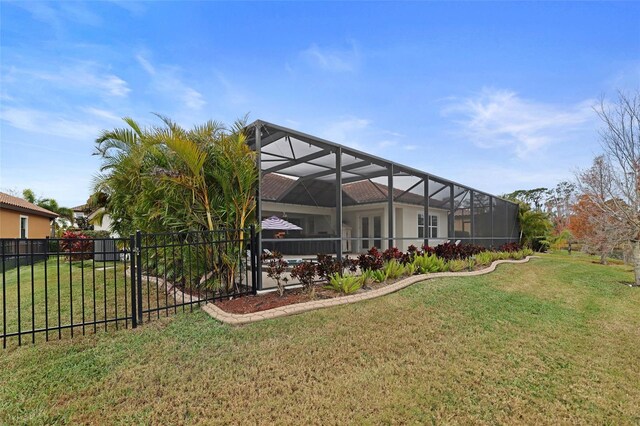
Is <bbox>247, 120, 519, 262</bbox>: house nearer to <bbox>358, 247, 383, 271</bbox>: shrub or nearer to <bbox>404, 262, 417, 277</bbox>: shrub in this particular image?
<bbox>358, 247, 383, 271</bbox>: shrub

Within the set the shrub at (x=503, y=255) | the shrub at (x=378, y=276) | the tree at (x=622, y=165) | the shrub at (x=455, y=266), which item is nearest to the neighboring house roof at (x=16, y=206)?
the shrub at (x=378, y=276)

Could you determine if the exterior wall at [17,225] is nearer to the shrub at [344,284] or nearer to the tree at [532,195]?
the shrub at [344,284]

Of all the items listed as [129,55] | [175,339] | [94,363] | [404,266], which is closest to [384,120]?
[404,266]

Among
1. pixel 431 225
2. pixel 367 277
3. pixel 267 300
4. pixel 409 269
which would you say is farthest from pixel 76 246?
pixel 431 225

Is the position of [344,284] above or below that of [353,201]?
below

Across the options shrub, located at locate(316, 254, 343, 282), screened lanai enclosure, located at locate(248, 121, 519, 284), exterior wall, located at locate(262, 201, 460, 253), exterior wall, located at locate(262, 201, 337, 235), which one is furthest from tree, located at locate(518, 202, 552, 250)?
shrub, located at locate(316, 254, 343, 282)

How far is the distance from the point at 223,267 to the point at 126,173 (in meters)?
4.26

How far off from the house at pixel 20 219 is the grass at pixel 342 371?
1815cm

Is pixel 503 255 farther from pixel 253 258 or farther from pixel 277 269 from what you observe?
pixel 253 258

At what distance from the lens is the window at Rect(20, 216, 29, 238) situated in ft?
59.9

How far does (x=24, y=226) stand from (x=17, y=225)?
39.6 inches

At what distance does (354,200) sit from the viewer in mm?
15477

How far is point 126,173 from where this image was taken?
8.02 m

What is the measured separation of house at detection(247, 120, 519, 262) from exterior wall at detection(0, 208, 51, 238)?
14937mm
